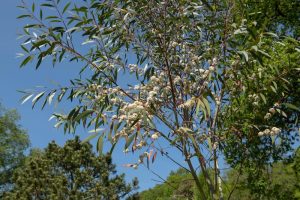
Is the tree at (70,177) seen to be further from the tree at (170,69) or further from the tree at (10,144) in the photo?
the tree at (10,144)

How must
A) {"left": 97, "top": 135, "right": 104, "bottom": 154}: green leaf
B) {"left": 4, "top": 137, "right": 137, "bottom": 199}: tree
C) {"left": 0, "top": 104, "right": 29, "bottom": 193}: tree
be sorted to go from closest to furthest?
{"left": 97, "top": 135, "right": 104, "bottom": 154}: green leaf < {"left": 4, "top": 137, "right": 137, "bottom": 199}: tree < {"left": 0, "top": 104, "right": 29, "bottom": 193}: tree

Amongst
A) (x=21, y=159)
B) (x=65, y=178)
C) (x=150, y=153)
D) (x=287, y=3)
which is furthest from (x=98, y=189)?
(x=21, y=159)

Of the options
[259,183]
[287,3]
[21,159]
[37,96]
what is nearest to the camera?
[37,96]

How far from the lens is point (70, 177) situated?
14727 millimetres

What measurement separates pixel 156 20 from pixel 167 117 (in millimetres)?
1246

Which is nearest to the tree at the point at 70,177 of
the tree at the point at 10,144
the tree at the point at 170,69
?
the tree at the point at 170,69

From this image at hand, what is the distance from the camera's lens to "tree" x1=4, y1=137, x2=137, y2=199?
44.4 feet

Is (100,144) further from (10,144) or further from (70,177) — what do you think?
(10,144)

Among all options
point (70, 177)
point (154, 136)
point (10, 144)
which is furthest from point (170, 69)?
point (10, 144)

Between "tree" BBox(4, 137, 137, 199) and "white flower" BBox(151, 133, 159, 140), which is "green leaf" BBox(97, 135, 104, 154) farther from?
"tree" BBox(4, 137, 137, 199)

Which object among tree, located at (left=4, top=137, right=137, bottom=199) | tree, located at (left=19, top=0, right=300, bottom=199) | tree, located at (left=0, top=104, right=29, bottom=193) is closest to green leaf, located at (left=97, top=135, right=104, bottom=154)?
tree, located at (left=19, top=0, right=300, bottom=199)

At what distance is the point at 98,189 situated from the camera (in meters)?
13.4

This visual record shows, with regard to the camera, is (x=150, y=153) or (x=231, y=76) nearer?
(x=150, y=153)

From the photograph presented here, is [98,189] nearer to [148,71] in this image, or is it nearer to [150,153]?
[148,71]
